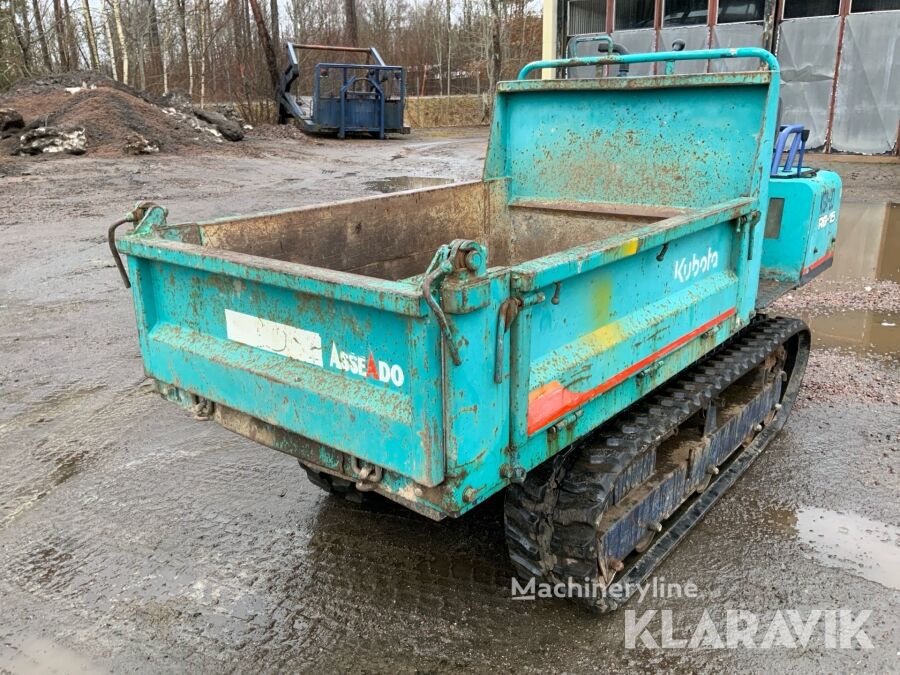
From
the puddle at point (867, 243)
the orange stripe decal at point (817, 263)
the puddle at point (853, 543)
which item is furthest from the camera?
the puddle at point (867, 243)

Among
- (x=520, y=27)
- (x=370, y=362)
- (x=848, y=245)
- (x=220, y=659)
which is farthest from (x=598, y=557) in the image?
(x=520, y=27)

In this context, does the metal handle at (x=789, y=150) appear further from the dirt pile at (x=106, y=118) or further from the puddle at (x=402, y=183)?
the dirt pile at (x=106, y=118)

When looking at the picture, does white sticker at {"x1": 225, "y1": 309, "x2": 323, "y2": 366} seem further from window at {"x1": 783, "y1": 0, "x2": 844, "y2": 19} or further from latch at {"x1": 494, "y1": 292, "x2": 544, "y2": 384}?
window at {"x1": 783, "y1": 0, "x2": 844, "y2": 19}

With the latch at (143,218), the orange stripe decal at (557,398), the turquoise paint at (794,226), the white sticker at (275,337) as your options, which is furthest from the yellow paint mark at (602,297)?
the turquoise paint at (794,226)

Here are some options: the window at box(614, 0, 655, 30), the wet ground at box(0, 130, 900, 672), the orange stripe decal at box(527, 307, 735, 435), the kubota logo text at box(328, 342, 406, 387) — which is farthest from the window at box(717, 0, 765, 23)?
the kubota logo text at box(328, 342, 406, 387)

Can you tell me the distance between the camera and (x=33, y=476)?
404cm

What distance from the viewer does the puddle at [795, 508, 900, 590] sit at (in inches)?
126

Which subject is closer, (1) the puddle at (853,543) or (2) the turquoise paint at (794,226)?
(1) the puddle at (853,543)

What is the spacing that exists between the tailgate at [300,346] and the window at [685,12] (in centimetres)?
1565

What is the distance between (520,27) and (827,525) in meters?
37.8

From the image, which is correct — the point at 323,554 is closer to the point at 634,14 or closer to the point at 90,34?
the point at 634,14

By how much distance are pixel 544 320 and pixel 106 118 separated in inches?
646

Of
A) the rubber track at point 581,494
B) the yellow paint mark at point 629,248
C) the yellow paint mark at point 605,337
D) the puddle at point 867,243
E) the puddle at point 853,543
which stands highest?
the yellow paint mark at point 629,248

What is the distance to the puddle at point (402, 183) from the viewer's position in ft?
43.3
